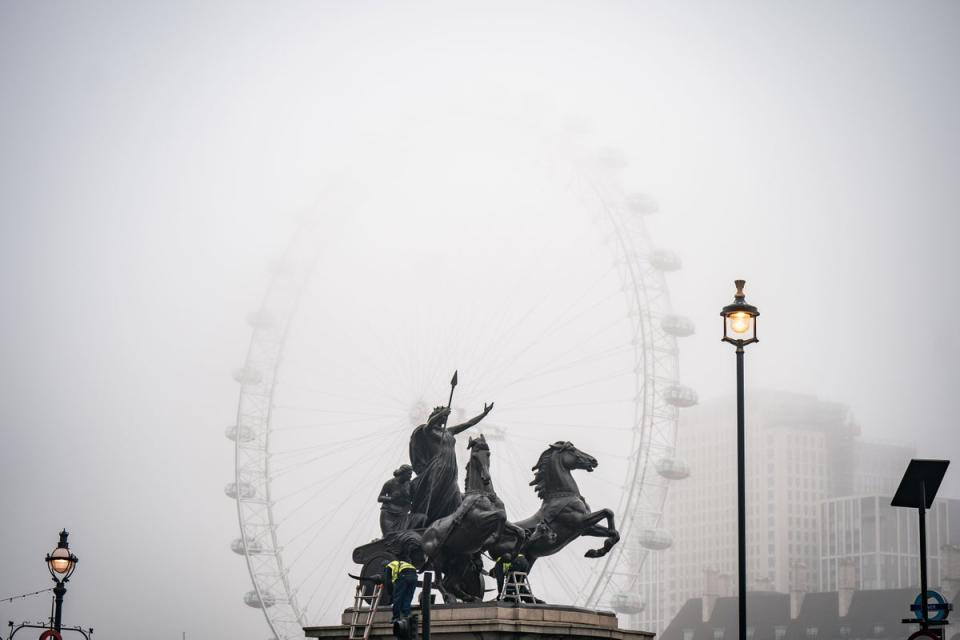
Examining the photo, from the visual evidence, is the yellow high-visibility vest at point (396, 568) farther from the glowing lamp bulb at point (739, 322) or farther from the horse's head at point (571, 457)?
the horse's head at point (571, 457)

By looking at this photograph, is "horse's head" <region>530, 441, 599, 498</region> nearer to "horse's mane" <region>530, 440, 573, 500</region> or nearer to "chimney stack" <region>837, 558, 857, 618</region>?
"horse's mane" <region>530, 440, 573, 500</region>

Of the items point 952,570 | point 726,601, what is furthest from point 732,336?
point 726,601

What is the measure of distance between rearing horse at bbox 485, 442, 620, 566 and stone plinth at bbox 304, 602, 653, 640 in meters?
1.53

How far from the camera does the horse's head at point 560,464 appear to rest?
80.6 feet

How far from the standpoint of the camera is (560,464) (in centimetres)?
2462

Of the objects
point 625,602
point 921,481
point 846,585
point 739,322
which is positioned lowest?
point 921,481

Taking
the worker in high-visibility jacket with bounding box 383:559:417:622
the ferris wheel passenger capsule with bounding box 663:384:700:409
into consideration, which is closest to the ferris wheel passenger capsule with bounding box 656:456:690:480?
the ferris wheel passenger capsule with bounding box 663:384:700:409

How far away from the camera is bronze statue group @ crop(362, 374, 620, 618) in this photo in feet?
76.5

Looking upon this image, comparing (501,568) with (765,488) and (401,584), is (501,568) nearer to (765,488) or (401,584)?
(401,584)

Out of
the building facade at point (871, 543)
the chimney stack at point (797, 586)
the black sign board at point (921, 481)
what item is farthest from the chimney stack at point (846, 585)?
the black sign board at point (921, 481)

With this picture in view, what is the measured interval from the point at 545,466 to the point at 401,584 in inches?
261

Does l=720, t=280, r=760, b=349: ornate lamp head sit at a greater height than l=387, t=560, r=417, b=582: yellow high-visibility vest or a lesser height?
greater

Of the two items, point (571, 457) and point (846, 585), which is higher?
point (846, 585)

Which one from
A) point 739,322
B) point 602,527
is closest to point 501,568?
point 602,527
